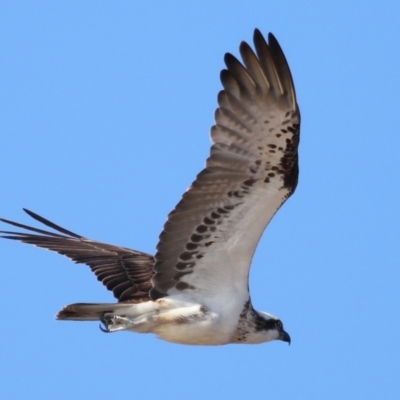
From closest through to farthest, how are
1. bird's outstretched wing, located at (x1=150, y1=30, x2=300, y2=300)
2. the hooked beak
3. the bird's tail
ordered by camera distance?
bird's outstretched wing, located at (x1=150, y1=30, x2=300, y2=300) < the bird's tail < the hooked beak

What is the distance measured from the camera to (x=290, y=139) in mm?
11047

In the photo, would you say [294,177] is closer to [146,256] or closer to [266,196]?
[266,196]

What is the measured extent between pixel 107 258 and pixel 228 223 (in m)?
2.55

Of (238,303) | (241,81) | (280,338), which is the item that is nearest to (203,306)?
(238,303)

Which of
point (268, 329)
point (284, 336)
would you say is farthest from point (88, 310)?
point (284, 336)

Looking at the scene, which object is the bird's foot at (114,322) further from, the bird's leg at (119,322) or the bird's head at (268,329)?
the bird's head at (268,329)

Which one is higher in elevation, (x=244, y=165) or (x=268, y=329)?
(x=244, y=165)

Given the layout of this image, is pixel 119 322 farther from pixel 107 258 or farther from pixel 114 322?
pixel 107 258

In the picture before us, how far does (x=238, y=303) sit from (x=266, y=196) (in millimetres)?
1269

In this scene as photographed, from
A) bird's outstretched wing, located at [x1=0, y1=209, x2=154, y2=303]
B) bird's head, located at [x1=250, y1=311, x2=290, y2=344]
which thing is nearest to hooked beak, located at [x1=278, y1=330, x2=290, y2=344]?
bird's head, located at [x1=250, y1=311, x2=290, y2=344]

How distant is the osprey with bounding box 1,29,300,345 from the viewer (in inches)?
433

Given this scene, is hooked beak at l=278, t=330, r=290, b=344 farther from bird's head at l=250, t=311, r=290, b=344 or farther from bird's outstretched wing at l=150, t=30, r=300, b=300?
bird's outstretched wing at l=150, t=30, r=300, b=300

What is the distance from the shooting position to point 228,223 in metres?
11.4

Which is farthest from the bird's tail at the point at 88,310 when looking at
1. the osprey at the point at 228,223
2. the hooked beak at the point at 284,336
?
the hooked beak at the point at 284,336
